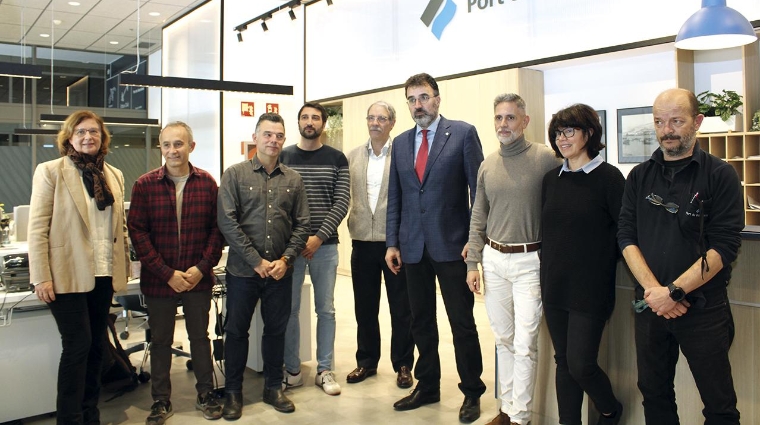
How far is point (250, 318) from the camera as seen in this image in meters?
3.41

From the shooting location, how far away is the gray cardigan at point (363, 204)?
379 centimetres

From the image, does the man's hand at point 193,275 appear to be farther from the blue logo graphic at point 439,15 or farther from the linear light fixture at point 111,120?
the linear light fixture at point 111,120

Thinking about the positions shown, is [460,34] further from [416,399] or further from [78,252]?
[78,252]

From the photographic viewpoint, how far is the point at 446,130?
10.8 ft

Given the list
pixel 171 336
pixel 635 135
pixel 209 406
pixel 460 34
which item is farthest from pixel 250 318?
pixel 460 34

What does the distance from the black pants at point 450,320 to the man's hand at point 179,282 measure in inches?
47.4

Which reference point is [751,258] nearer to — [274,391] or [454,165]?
[454,165]

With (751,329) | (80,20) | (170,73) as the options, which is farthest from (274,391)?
(170,73)

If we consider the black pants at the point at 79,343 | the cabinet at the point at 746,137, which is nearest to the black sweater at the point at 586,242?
the black pants at the point at 79,343

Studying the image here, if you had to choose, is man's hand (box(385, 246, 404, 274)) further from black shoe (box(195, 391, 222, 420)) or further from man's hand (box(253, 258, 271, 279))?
black shoe (box(195, 391, 222, 420))

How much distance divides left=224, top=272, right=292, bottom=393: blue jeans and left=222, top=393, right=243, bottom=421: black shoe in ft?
0.09

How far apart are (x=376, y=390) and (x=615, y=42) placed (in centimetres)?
387

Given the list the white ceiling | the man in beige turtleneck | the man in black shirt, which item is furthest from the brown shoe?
the white ceiling

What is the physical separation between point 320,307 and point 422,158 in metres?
1.20
